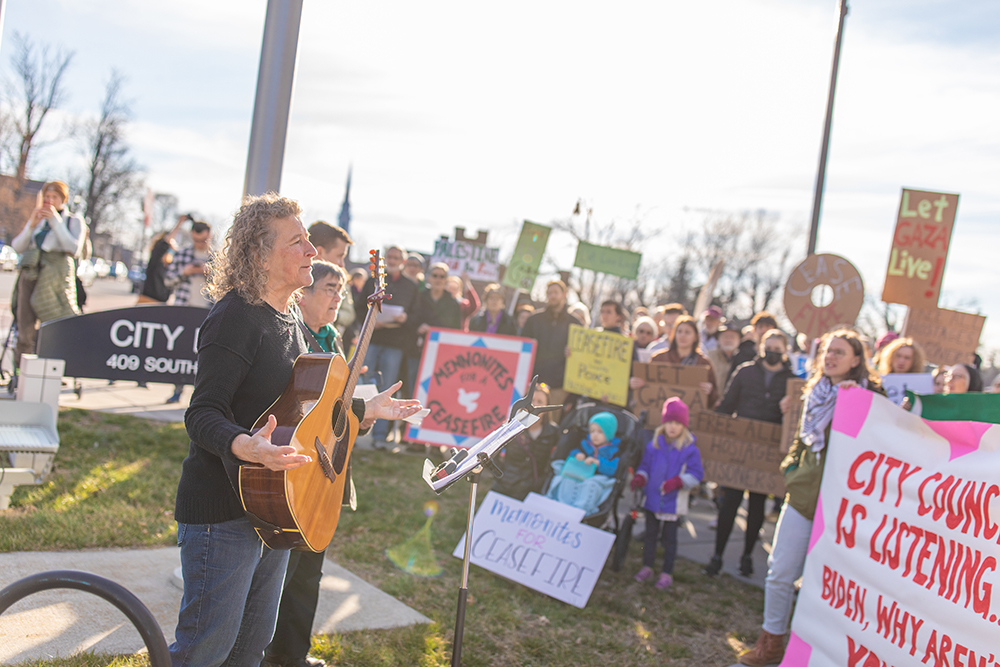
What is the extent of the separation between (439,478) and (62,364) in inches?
132

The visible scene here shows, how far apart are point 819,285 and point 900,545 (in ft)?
17.3

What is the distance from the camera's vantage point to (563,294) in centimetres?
780

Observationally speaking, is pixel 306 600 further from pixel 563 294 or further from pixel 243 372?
pixel 563 294

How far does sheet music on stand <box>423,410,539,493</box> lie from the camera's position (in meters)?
2.75

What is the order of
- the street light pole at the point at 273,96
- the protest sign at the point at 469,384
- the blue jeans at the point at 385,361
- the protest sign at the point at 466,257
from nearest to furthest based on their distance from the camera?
the street light pole at the point at 273,96 → the protest sign at the point at 469,384 → the blue jeans at the point at 385,361 → the protest sign at the point at 466,257

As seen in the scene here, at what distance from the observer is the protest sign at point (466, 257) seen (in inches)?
675

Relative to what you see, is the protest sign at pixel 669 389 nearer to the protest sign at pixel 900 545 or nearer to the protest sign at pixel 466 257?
the protest sign at pixel 900 545

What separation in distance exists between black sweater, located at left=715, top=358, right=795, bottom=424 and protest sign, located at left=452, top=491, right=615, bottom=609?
2003 millimetres

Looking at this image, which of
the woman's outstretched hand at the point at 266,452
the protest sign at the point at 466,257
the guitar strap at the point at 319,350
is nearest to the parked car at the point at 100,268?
the protest sign at the point at 466,257

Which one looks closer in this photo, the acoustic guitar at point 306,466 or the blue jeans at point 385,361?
the acoustic guitar at point 306,466

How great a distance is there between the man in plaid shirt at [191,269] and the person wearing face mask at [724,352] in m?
5.74

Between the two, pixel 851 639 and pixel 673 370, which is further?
pixel 673 370

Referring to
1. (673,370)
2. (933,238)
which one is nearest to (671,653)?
(673,370)

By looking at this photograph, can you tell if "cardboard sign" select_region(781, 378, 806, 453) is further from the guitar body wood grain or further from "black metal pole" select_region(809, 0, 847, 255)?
"black metal pole" select_region(809, 0, 847, 255)
